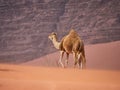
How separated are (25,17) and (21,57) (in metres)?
0.31

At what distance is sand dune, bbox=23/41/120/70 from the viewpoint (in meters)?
2.56

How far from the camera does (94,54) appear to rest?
260 cm

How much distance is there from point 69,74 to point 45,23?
44cm

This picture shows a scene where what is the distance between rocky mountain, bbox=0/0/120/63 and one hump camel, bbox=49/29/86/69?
38 mm

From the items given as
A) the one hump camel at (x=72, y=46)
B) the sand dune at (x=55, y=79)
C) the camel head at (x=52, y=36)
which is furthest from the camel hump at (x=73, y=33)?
the sand dune at (x=55, y=79)

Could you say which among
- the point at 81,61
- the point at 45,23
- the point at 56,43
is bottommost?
the point at 81,61

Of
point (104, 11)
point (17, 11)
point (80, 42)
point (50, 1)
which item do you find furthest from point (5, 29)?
point (104, 11)

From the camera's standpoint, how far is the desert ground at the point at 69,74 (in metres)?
2.51

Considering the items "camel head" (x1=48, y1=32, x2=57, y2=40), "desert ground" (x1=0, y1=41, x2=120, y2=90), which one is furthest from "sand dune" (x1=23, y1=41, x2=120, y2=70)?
"camel head" (x1=48, y1=32, x2=57, y2=40)

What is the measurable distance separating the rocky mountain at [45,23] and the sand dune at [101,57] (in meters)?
0.05

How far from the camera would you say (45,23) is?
8.85 ft

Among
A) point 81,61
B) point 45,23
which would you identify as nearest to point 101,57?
point 81,61

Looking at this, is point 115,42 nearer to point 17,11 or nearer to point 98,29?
point 98,29

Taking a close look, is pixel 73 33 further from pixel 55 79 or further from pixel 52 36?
pixel 55 79
